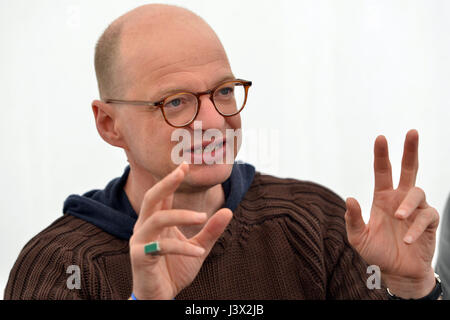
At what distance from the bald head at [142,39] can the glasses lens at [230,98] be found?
0.10 m

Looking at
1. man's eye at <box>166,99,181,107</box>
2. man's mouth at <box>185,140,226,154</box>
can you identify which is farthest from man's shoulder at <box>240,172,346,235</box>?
man's eye at <box>166,99,181,107</box>

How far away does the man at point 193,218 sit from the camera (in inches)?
46.7

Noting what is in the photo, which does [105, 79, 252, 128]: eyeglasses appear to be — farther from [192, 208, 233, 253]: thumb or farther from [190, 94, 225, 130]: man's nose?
[192, 208, 233, 253]: thumb

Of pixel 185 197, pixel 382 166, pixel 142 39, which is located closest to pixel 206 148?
pixel 185 197

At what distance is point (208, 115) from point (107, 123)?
1.12ft

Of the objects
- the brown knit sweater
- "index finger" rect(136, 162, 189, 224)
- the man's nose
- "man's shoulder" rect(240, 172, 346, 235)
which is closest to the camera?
"index finger" rect(136, 162, 189, 224)

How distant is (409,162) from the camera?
4.15ft

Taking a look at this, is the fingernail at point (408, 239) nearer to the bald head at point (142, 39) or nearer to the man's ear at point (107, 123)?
the bald head at point (142, 39)

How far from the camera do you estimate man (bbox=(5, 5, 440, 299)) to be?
1187 mm

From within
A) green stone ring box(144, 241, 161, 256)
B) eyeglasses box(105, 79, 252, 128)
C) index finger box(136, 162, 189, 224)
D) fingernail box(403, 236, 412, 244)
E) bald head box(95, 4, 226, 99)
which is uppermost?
bald head box(95, 4, 226, 99)

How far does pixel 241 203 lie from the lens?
66.7 inches

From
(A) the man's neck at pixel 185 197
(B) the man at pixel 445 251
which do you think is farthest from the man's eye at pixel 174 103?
(B) the man at pixel 445 251

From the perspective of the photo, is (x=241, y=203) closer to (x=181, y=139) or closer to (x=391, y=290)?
(x=181, y=139)
